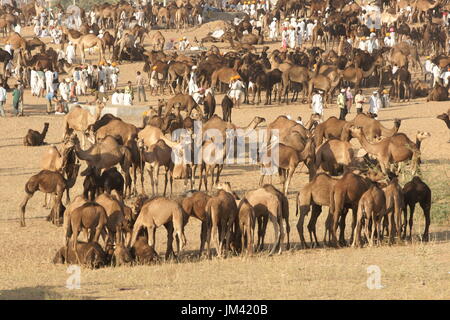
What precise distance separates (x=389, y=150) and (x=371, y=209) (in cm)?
553

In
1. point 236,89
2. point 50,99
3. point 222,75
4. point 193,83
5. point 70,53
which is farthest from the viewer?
point 70,53

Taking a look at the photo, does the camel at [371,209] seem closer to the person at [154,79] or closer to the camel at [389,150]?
the camel at [389,150]

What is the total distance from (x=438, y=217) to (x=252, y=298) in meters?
7.83

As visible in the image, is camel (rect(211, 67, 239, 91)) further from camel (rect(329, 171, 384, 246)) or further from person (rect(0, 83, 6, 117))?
camel (rect(329, 171, 384, 246))

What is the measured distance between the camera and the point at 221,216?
15.5 metres

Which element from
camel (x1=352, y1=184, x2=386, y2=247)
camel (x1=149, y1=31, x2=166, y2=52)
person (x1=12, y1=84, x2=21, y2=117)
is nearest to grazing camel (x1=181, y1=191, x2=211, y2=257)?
camel (x1=352, y1=184, x2=386, y2=247)

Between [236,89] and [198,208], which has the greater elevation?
[236,89]

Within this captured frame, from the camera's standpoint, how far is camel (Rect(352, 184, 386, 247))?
15.8m

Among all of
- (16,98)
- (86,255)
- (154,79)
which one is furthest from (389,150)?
(154,79)

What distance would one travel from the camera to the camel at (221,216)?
15.5 metres

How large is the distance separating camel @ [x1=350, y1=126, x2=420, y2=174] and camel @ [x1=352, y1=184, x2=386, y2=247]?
4.88 metres

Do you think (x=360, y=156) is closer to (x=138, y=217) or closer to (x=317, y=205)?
(x=317, y=205)

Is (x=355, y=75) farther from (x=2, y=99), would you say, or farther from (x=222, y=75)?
(x=2, y=99)

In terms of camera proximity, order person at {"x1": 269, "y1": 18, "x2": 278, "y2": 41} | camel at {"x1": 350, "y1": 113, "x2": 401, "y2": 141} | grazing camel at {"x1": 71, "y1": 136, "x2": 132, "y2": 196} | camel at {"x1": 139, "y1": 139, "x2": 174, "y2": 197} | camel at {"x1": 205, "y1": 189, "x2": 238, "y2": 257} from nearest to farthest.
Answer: camel at {"x1": 205, "y1": 189, "x2": 238, "y2": 257} < grazing camel at {"x1": 71, "y1": 136, "x2": 132, "y2": 196} < camel at {"x1": 139, "y1": 139, "x2": 174, "y2": 197} < camel at {"x1": 350, "y1": 113, "x2": 401, "y2": 141} < person at {"x1": 269, "y1": 18, "x2": 278, "y2": 41}
